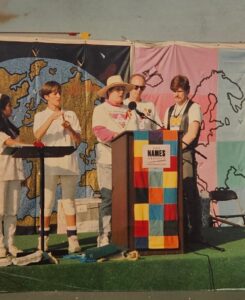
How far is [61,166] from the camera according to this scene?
5977 millimetres

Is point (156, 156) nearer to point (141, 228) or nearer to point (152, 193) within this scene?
point (152, 193)

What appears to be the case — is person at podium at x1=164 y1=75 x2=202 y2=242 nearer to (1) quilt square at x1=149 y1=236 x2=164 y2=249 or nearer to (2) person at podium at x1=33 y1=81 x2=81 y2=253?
(1) quilt square at x1=149 y1=236 x2=164 y2=249

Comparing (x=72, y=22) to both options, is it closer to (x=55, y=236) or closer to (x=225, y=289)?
(x=55, y=236)

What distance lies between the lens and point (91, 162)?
25.8 ft

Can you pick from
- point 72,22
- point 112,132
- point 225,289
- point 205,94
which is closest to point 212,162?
point 205,94

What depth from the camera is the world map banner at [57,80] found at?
769 centimetres

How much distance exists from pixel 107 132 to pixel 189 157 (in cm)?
104

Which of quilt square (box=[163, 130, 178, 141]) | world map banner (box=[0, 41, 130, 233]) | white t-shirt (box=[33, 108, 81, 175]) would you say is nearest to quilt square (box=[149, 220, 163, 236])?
quilt square (box=[163, 130, 178, 141])

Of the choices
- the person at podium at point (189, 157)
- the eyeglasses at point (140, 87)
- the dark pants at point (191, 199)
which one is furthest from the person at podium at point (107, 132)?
the eyeglasses at point (140, 87)

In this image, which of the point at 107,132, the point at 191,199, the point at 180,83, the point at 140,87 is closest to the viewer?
the point at 191,199

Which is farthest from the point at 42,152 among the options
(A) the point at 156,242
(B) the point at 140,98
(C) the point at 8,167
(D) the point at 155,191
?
(B) the point at 140,98

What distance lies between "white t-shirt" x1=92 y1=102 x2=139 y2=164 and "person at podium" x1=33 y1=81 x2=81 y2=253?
0.38 m

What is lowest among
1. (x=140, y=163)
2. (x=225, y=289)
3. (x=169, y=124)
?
(x=225, y=289)

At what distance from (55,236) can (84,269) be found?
2357 mm
